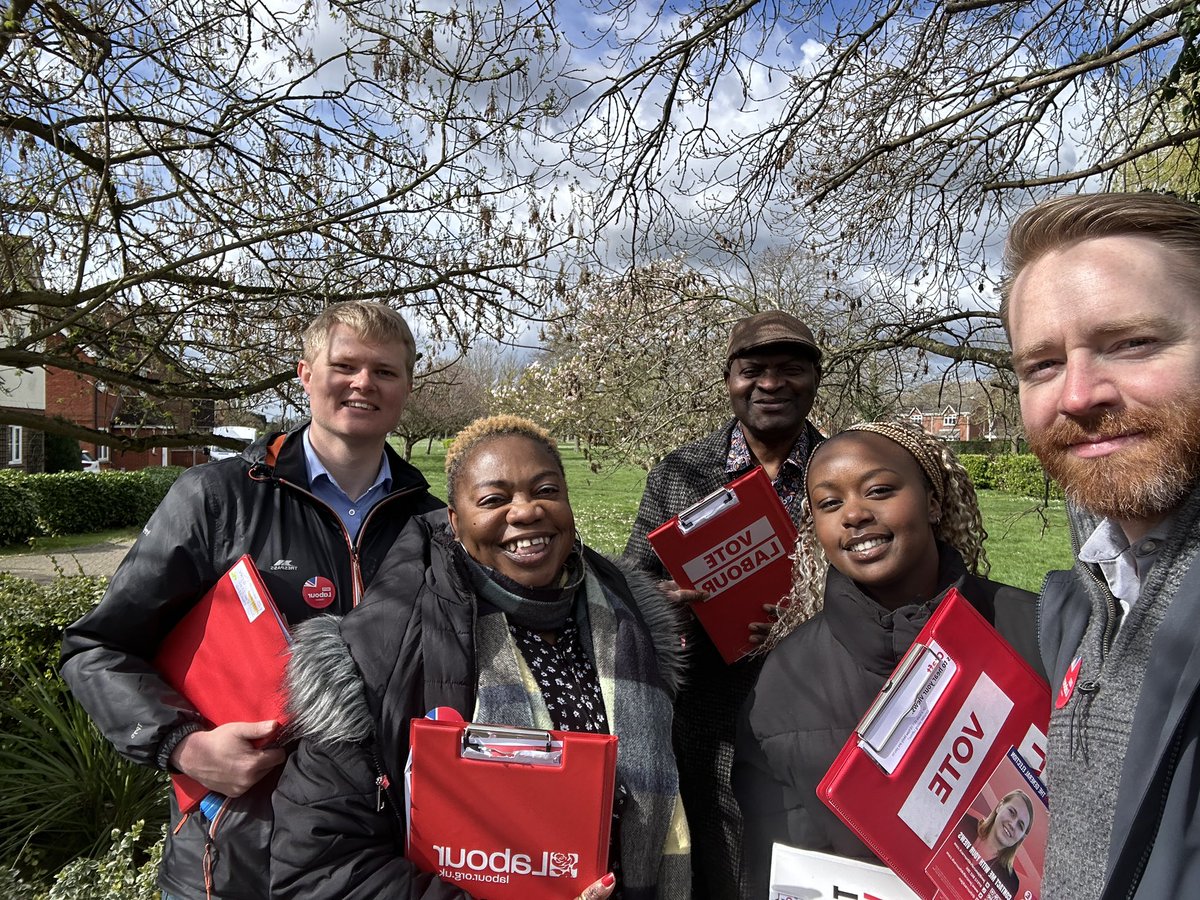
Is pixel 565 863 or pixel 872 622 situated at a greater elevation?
pixel 872 622

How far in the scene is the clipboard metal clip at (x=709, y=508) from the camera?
258cm

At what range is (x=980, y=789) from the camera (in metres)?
1.53

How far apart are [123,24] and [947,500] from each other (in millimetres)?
4683

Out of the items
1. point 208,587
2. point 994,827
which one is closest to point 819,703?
point 994,827

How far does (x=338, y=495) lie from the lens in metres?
2.45

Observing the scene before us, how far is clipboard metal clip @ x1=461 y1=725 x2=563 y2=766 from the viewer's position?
5.17 feet

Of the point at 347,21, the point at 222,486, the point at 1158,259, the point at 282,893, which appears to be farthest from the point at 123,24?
the point at 1158,259

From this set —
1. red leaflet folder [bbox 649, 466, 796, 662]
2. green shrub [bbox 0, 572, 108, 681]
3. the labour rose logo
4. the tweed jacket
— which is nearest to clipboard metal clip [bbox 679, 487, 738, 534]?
red leaflet folder [bbox 649, 466, 796, 662]

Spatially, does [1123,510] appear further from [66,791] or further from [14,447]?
[14,447]

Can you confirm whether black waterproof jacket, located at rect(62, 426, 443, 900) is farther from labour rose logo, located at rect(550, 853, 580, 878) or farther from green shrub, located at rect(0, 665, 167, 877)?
green shrub, located at rect(0, 665, 167, 877)

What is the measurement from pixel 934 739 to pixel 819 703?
31cm

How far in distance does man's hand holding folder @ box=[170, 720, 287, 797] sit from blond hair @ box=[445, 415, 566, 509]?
0.69 m

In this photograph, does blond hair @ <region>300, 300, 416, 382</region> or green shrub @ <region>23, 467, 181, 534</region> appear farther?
green shrub @ <region>23, 467, 181, 534</region>

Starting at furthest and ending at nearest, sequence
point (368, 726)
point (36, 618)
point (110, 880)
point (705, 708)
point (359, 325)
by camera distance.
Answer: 1. point (36, 618)
2. point (110, 880)
3. point (705, 708)
4. point (359, 325)
5. point (368, 726)
